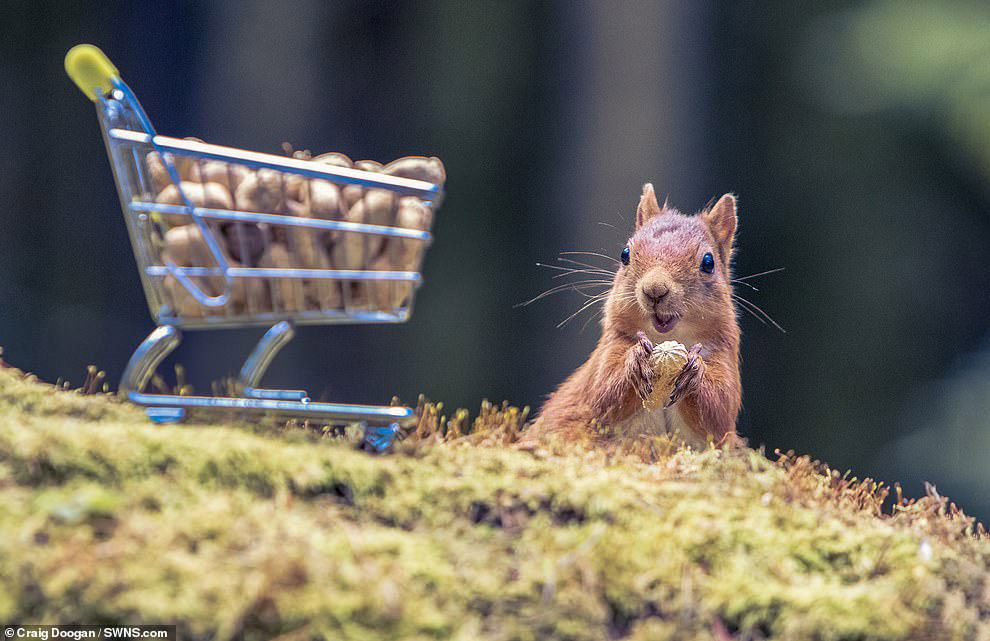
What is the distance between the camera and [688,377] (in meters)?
2.03

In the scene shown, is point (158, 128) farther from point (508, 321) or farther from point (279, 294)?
point (279, 294)

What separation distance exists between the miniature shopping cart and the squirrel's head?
0.61m

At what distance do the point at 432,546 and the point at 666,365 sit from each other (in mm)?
869

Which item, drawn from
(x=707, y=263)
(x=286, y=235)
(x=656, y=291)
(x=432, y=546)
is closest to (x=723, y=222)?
(x=707, y=263)

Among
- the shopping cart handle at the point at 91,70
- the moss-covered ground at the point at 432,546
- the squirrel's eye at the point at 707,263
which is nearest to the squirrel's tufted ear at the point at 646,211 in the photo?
the squirrel's eye at the point at 707,263

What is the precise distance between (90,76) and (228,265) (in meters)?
0.47

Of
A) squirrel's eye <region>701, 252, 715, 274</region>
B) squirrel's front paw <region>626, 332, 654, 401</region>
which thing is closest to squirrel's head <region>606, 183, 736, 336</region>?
squirrel's eye <region>701, 252, 715, 274</region>

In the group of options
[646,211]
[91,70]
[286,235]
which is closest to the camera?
[91,70]

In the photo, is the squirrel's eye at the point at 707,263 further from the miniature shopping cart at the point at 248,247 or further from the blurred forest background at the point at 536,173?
the blurred forest background at the point at 536,173

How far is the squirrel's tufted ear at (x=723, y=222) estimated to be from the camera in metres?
2.36

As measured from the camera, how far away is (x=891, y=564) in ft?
4.92

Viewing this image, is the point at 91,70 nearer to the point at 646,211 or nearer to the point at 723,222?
the point at 646,211

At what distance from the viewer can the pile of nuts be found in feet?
5.90

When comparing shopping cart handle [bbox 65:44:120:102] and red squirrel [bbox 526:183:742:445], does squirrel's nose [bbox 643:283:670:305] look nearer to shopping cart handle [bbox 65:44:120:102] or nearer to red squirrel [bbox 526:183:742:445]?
red squirrel [bbox 526:183:742:445]
